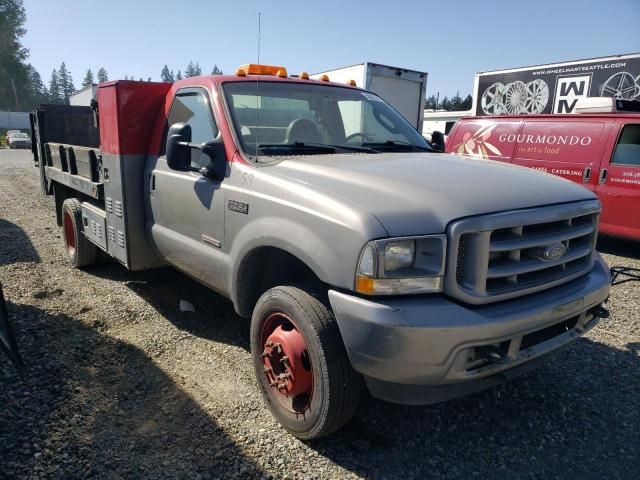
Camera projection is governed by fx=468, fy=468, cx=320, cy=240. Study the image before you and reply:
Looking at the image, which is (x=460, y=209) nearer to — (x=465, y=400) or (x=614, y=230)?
(x=465, y=400)

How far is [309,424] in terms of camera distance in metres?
2.55

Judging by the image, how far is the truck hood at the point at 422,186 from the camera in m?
2.22

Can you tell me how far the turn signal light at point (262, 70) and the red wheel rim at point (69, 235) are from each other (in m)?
3.15

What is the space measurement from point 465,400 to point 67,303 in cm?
370

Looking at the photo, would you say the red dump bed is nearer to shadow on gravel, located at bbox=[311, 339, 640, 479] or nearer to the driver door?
the driver door

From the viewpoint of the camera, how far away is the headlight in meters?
2.13

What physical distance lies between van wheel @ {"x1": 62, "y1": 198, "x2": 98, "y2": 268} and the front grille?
15.2ft

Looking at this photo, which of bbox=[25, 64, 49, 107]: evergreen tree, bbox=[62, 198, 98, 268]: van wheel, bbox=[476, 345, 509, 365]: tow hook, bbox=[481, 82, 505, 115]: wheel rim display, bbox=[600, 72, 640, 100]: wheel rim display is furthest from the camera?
bbox=[25, 64, 49, 107]: evergreen tree

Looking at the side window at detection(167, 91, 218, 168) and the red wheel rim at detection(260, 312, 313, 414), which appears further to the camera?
the side window at detection(167, 91, 218, 168)

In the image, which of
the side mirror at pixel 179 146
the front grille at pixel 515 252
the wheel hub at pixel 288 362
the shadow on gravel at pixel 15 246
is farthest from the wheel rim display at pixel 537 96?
the wheel hub at pixel 288 362

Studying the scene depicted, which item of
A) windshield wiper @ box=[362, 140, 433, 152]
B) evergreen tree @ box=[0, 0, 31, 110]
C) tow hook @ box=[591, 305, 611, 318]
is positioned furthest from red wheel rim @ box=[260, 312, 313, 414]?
evergreen tree @ box=[0, 0, 31, 110]

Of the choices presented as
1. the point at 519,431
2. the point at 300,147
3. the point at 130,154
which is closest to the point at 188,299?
the point at 130,154

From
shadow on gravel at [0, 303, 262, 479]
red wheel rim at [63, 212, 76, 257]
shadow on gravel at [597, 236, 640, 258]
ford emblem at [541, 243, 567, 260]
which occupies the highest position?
ford emblem at [541, 243, 567, 260]

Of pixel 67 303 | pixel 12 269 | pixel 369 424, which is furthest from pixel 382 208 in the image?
pixel 12 269
